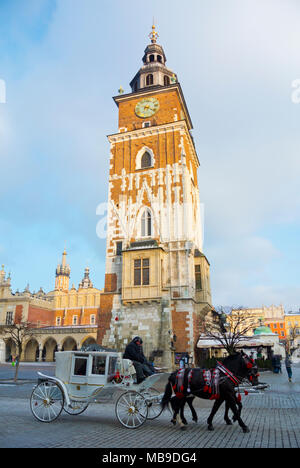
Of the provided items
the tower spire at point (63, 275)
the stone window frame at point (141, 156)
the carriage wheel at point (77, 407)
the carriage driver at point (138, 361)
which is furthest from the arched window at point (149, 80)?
the tower spire at point (63, 275)

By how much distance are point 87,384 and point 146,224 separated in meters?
Answer: 21.4

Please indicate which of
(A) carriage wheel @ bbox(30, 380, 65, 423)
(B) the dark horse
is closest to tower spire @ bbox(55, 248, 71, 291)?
(A) carriage wheel @ bbox(30, 380, 65, 423)

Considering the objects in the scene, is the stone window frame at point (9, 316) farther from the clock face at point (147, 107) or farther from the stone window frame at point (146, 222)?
the clock face at point (147, 107)

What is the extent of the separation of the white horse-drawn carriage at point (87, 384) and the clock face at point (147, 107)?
27690mm

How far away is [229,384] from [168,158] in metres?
24.6

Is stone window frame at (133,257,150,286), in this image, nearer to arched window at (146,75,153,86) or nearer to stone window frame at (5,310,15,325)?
arched window at (146,75,153,86)

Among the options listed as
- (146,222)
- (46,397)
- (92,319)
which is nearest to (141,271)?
(146,222)

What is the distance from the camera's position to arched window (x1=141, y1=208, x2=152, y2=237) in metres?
29.3

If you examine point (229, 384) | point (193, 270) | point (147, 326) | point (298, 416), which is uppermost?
point (193, 270)

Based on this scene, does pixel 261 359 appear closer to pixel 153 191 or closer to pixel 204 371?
pixel 153 191

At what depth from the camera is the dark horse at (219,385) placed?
7.67m
